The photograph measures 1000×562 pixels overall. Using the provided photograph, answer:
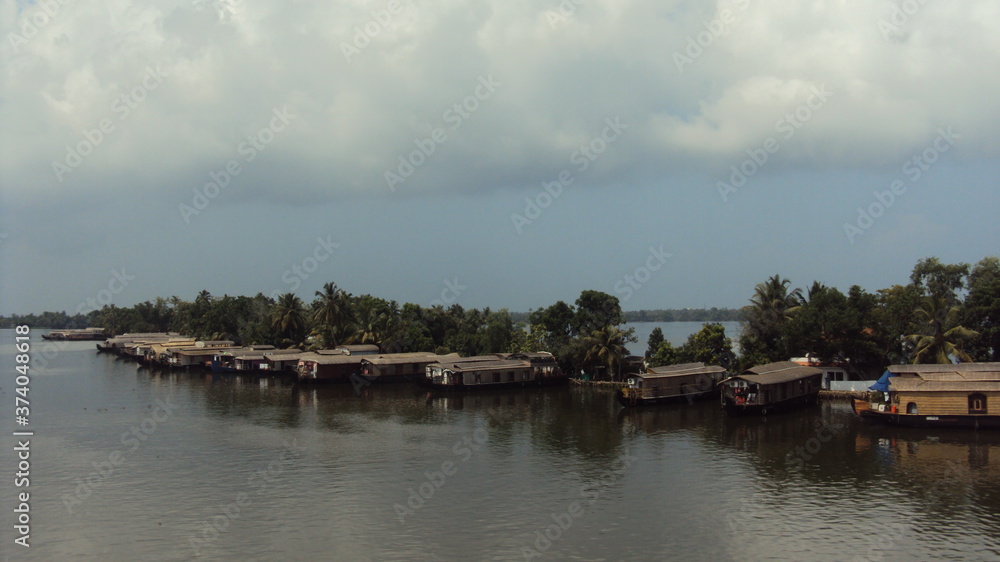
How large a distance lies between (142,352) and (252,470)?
7339 centimetres

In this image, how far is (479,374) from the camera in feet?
197

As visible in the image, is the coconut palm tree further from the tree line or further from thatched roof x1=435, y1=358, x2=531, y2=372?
thatched roof x1=435, y1=358, x2=531, y2=372

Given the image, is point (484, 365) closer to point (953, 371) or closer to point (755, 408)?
point (755, 408)

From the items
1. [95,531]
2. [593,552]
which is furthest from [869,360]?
[95,531]

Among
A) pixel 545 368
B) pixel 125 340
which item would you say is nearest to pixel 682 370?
pixel 545 368

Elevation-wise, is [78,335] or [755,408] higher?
[78,335]

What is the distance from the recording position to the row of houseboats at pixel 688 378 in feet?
127

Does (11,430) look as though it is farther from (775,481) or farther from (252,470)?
(775,481)

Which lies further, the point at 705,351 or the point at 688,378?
the point at 705,351

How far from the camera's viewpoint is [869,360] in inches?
2090
